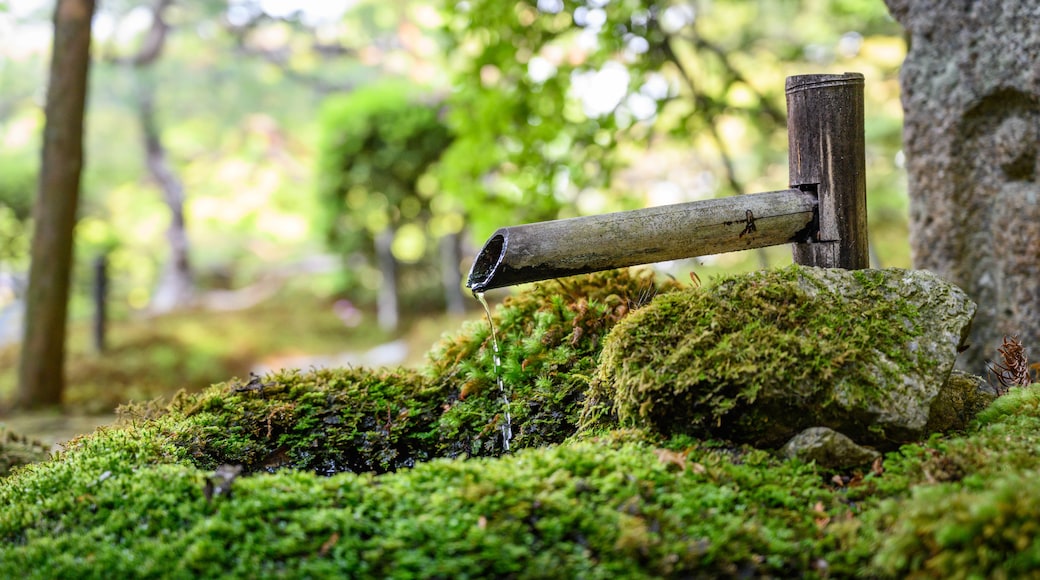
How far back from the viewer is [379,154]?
12.6m

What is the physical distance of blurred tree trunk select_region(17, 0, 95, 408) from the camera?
7.10 metres

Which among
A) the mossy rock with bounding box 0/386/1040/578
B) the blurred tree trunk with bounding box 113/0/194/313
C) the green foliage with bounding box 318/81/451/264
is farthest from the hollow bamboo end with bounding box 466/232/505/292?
the blurred tree trunk with bounding box 113/0/194/313

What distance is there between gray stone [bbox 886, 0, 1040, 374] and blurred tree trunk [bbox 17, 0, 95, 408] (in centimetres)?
707

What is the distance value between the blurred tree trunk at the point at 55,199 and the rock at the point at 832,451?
7.15 metres

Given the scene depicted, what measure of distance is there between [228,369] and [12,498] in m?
8.43

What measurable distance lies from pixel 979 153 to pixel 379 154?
9778 mm

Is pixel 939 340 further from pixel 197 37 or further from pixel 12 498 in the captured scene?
pixel 197 37

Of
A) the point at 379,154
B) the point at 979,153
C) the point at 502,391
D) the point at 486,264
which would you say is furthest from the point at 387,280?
the point at 486,264

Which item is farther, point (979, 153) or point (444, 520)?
point (979, 153)

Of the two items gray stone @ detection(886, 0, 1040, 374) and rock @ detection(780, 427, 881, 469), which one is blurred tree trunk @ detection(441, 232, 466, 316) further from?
rock @ detection(780, 427, 881, 469)

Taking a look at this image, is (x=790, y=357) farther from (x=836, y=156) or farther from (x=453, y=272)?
(x=453, y=272)

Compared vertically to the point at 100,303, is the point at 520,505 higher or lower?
lower

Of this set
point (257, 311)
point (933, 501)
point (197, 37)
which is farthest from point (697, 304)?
point (197, 37)

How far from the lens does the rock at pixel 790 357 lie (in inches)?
105
